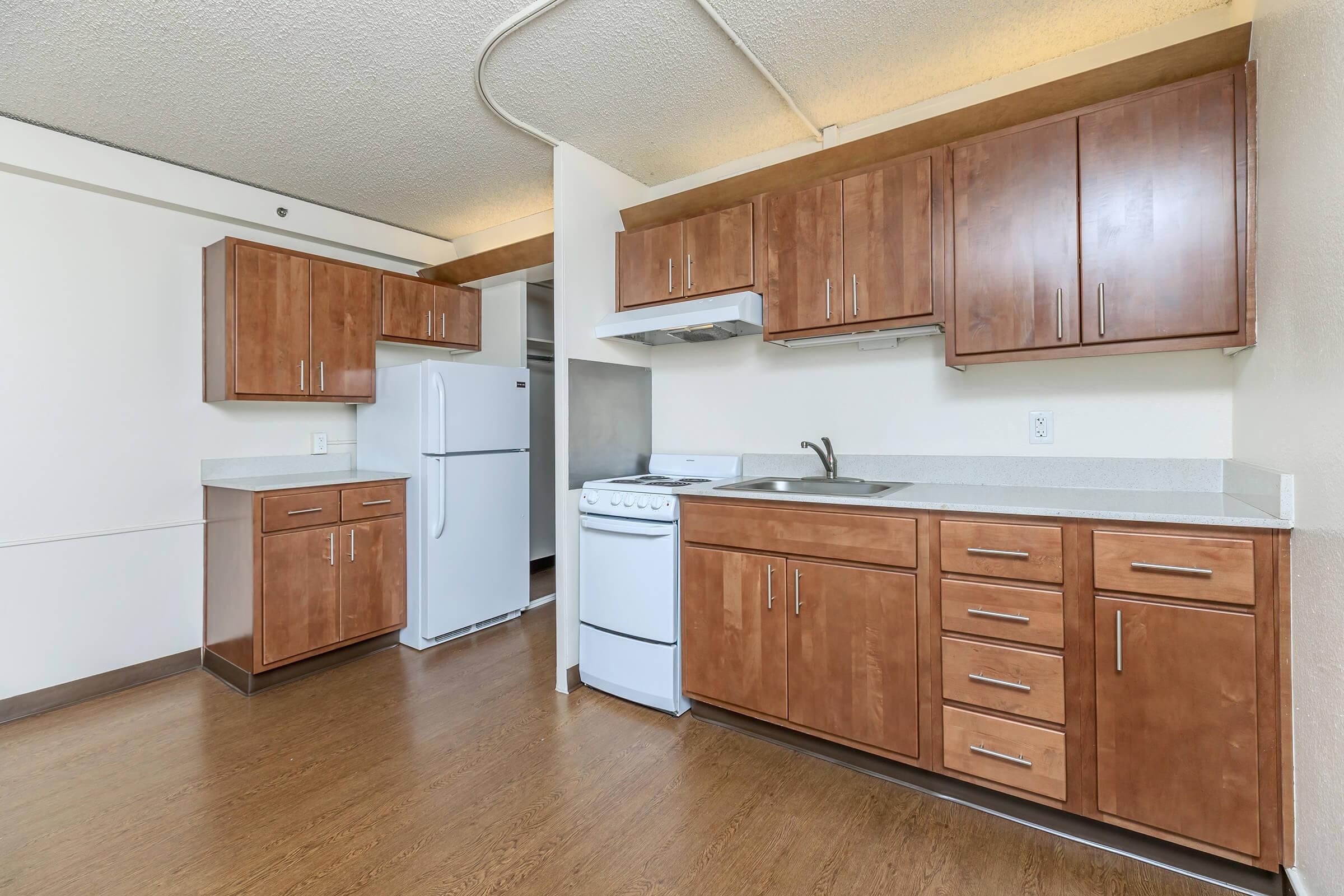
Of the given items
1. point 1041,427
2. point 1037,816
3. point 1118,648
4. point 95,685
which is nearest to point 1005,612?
point 1118,648

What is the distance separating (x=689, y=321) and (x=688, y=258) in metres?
0.38

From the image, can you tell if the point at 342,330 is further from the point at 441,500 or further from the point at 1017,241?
the point at 1017,241

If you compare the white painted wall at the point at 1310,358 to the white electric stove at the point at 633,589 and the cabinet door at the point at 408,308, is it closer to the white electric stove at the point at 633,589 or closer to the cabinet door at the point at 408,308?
the white electric stove at the point at 633,589

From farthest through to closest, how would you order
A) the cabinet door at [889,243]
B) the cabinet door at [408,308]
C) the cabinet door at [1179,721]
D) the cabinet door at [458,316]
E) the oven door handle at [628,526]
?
the cabinet door at [458,316] → the cabinet door at [408,308] → the oven door handle at [628,526] → the cabinet door at [889,243] → the cabinet door at [1179,721]

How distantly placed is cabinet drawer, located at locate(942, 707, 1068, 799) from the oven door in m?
1.09

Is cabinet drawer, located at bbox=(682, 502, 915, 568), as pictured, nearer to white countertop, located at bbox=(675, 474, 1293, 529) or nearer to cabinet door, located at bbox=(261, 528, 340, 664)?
white countertop, located at bbox=(675, 474, 1293, 529)

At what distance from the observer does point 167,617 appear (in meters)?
3.08

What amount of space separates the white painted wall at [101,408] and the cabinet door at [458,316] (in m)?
1.10

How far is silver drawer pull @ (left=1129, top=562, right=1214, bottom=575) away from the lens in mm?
1553

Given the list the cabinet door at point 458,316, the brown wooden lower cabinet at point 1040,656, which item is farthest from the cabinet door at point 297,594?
the brown wooden lower cabinet at point 1040,656

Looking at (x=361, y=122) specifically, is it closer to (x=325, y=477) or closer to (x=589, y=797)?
(x=325, y=477)

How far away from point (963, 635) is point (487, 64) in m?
2.68

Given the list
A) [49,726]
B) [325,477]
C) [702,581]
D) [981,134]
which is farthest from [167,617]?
[981,134]

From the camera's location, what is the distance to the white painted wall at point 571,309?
110 inches
